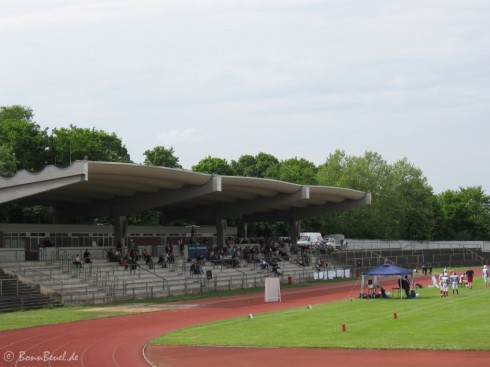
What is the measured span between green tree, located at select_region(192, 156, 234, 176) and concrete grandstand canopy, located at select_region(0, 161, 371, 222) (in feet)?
78.1

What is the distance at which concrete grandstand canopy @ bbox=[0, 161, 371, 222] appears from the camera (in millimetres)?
45031

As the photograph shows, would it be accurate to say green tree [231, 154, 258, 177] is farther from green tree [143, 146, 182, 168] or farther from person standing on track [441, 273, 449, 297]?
person standing on track [441, 273, 449, 297]

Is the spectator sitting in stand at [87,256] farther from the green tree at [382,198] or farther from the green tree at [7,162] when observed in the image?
the green tree at [382,198]

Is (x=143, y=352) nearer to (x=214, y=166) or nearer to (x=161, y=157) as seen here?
(x=161, y=157)

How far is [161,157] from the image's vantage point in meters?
96.9

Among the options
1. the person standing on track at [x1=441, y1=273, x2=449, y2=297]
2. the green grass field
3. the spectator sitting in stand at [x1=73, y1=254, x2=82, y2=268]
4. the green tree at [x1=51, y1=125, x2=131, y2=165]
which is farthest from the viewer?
the green tree at [x1=51, y1=125, x2=131, y2=165]

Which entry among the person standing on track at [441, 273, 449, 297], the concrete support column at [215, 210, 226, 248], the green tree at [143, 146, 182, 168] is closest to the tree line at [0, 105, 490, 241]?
the green tree at [143, 146, 182, 168]

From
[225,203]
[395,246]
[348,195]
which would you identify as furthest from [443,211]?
[225,203]

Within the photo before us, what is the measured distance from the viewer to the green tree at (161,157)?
317 feet

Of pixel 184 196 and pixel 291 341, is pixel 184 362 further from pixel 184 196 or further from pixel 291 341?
pixel 184 196

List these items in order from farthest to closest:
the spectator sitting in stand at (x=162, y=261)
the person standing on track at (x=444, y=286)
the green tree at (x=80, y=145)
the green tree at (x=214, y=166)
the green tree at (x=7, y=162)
Answer: the green tree at (x=214, y=166) → the green tree at (x=80, y=145) → the green tree at (x=7, y=162) → the spectator sitting in stand at (x=162, y=261) → the person standing on track at (x=444, y=286)

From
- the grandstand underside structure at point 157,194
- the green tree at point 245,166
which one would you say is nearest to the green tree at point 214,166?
the green tree at point 245,166

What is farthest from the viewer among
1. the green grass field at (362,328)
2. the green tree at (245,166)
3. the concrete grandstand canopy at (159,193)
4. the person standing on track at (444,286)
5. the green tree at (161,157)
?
the green tree at (245,166)

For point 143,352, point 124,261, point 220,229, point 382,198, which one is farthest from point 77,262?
point 382,198
